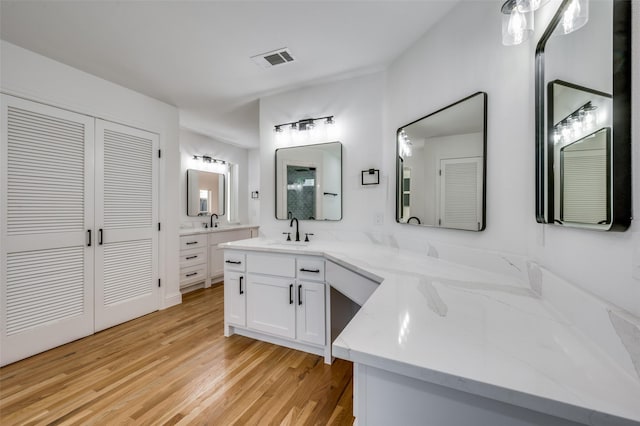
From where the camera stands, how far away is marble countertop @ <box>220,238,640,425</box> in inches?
18.1

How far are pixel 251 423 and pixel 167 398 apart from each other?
0.61 meters

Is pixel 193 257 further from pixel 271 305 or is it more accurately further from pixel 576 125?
pixel 576 125

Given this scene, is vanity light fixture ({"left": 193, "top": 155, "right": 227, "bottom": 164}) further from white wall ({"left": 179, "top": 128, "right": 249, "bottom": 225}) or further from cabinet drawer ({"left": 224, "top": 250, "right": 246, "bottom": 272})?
cabinet drawer ({"left": 224, "top": 250, "right": 246, "bottom": 272})

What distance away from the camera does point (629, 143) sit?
547 millimetres

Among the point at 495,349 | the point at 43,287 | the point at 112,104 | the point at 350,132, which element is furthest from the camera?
the point at 112,104

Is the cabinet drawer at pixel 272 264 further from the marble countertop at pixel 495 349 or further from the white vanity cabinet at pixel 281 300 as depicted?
the marble countertop at pixel 495 349

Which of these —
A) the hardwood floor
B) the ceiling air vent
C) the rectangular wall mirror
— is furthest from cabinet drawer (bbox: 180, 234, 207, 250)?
the ceiling air vent

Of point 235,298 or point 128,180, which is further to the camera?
point 128,180

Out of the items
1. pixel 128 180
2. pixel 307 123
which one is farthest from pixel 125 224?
pixel 307 123

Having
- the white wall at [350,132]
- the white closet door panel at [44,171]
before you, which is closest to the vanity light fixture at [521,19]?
the white wall at [350,132]

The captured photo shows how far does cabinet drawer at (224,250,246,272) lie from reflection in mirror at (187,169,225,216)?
2334 millimetres

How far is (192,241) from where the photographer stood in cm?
378

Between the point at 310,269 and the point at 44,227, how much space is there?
2.30 m

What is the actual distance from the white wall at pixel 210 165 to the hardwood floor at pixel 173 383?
2.34 m
